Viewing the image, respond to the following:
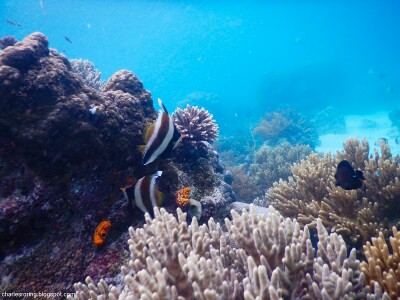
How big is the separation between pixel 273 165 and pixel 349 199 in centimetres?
699

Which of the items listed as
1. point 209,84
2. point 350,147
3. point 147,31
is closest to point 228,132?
point 350,147

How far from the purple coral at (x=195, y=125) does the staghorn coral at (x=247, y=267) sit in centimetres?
236

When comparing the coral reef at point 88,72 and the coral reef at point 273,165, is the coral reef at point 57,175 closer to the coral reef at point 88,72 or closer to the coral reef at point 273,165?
the coral reef at point 88,72

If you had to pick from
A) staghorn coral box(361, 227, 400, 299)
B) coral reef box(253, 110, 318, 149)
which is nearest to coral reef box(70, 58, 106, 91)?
staghorn coral box(361, 227, 400, 299)

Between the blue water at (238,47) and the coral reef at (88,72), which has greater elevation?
the blue water at (238,47)

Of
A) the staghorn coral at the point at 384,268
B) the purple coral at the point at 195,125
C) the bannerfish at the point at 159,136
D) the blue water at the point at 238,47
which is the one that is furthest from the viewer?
the blue water at the point at 238,47

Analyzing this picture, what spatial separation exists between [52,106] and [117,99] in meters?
0.97

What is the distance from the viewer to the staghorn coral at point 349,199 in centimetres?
350

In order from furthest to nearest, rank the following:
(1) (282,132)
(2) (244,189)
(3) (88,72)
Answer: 1. (1) (282,132)
2. (2) (244,189)
3. (3) (88,72)

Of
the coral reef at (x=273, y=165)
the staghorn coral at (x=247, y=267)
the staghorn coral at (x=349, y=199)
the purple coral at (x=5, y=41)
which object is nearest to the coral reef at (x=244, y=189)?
the coral reef at (x=273, y=165)

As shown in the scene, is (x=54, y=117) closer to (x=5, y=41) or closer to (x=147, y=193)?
(x=147, y=193)

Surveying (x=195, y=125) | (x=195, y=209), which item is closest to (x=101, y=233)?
(x=195, y=209)

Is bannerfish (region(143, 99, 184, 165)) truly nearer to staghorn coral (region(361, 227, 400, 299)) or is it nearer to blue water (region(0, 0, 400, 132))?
staghorn coral (region(361, 227, 400, 299))

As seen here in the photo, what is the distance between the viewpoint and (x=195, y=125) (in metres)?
4.55
